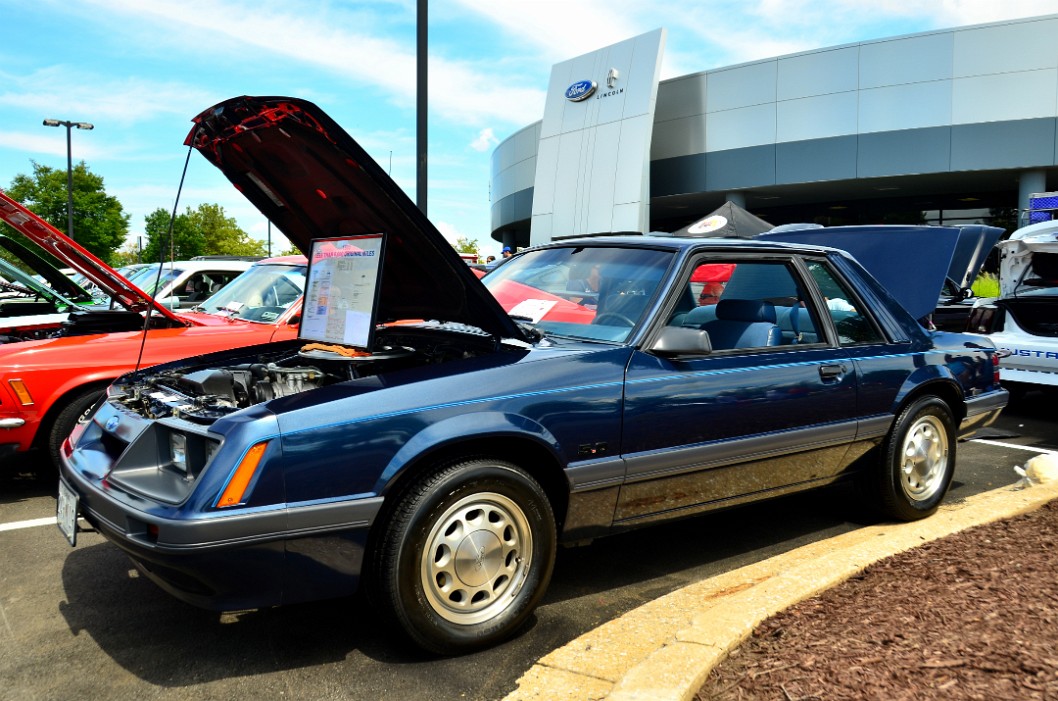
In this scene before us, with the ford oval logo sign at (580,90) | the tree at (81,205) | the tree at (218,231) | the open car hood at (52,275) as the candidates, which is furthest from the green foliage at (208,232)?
the open car hood at (52,275)

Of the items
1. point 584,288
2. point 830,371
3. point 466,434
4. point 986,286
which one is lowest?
point 466,434

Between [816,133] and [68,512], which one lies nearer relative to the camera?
[68,512]

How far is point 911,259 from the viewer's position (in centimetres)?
580

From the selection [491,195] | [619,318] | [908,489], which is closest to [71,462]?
[619,318]

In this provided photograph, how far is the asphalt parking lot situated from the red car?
0.62 meters

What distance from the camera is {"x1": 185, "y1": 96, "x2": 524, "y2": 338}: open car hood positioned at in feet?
10.5

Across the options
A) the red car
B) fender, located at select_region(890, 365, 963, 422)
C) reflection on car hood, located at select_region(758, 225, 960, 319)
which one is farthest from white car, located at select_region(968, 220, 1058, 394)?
the red car

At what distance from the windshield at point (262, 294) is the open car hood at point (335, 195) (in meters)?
2.05

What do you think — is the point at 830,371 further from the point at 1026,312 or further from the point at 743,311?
the point at 1026,312

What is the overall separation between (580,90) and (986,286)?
1577cm

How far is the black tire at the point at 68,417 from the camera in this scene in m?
4.98

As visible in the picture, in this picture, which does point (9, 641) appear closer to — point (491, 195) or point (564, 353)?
point (564, 353)

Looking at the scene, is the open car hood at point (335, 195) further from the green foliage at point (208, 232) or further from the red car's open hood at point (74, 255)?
the green foliage at point (208, 232)

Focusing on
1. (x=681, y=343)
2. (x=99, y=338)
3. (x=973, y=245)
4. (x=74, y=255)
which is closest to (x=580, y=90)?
(x=973, y=245)
